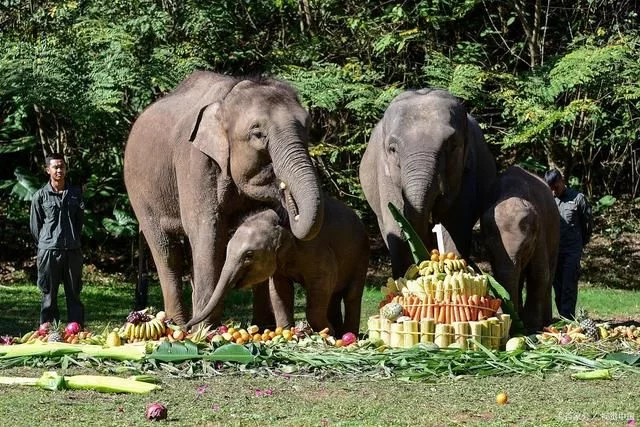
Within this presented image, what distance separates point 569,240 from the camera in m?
14.9

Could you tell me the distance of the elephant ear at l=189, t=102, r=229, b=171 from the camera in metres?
11.0

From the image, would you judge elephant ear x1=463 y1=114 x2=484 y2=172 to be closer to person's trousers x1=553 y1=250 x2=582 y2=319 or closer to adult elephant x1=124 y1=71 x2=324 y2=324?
adult elephant x1=124 y1=71 x2=324 y2=324

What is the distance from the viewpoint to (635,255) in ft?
72.9

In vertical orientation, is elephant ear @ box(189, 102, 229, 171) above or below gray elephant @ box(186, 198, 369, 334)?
above

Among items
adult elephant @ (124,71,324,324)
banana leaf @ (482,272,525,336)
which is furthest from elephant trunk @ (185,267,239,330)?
banana leaf @ (482,272,525,336)

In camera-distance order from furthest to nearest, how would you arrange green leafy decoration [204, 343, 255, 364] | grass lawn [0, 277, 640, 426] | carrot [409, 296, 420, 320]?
carrot [409, 296, 420, 320], green leafy decoration [204, 343, 255, 364], grass lawn [0, 277, 640, 426]

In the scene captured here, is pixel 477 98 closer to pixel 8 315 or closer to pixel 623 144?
pixel 623 144

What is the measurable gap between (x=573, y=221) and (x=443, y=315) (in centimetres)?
528

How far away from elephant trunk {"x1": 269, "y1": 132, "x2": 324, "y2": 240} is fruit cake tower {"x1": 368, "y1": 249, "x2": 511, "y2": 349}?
96cm

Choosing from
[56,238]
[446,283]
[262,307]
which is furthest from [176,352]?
[56,238]

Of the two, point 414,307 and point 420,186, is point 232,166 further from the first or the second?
point 414,307

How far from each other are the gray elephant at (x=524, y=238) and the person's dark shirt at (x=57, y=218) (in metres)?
4.43

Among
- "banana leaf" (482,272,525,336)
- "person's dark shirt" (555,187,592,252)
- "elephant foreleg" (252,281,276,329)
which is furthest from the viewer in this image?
"person's dark shirt" (555,187,592,252)

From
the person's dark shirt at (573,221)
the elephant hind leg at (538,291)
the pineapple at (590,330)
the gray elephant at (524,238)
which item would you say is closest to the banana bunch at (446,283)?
the gray elephant at (524,238)
